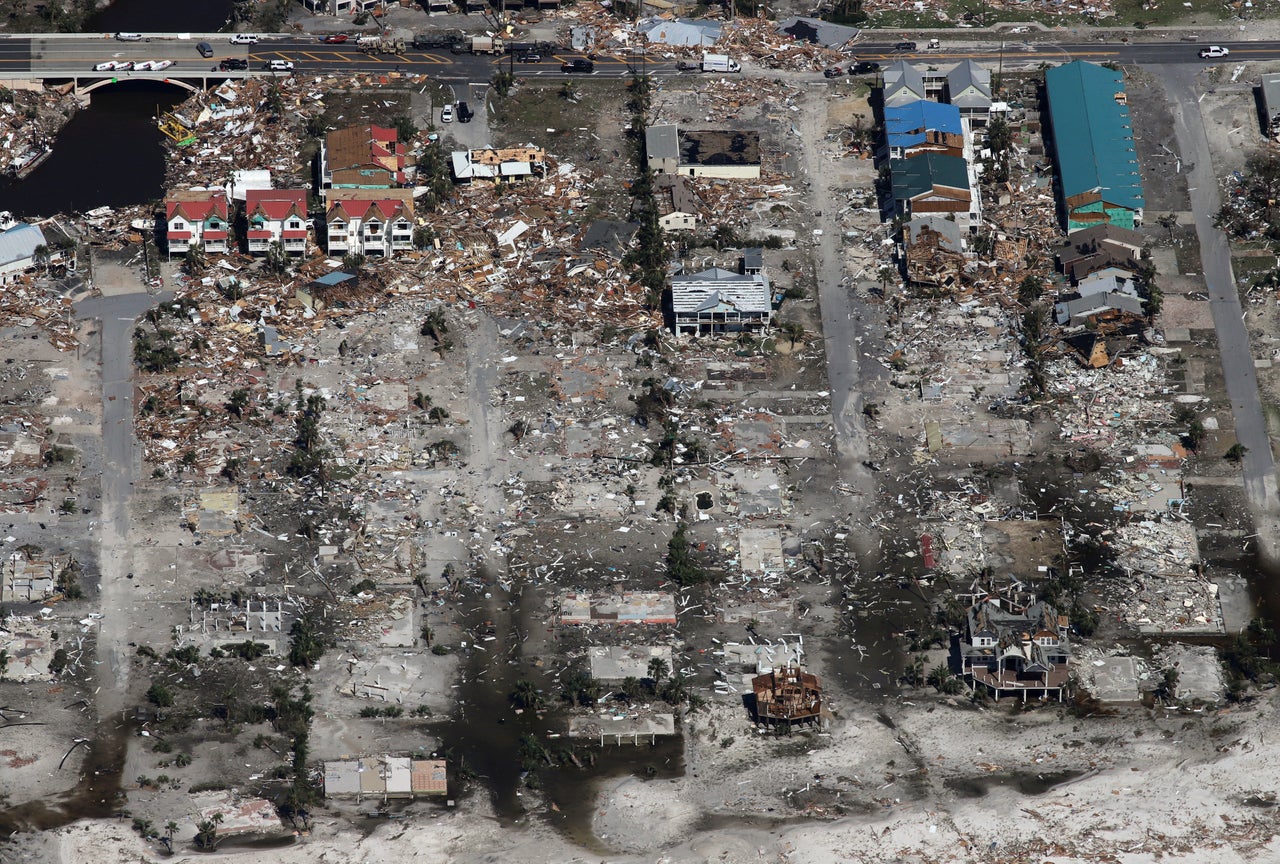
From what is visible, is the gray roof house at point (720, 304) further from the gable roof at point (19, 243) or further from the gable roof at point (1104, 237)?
the gable roof at point (19, 243)

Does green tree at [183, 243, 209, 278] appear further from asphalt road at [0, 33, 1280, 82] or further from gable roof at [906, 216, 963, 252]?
gable roof at [906, 216, 963, 252]

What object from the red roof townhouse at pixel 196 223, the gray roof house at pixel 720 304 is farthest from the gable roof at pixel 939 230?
the red roof townhouse at pixel 196 223

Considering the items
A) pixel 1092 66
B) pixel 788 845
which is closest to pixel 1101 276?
pixel 1092 66

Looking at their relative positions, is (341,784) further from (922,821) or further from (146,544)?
(922,821)

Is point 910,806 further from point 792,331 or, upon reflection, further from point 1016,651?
point 792,331

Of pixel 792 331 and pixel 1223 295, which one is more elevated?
pixel 1223 295

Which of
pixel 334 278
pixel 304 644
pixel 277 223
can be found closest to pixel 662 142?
pixel 334 278

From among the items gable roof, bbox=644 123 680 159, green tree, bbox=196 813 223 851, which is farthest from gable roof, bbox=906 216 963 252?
green tree, bbox=196 813 223 851
